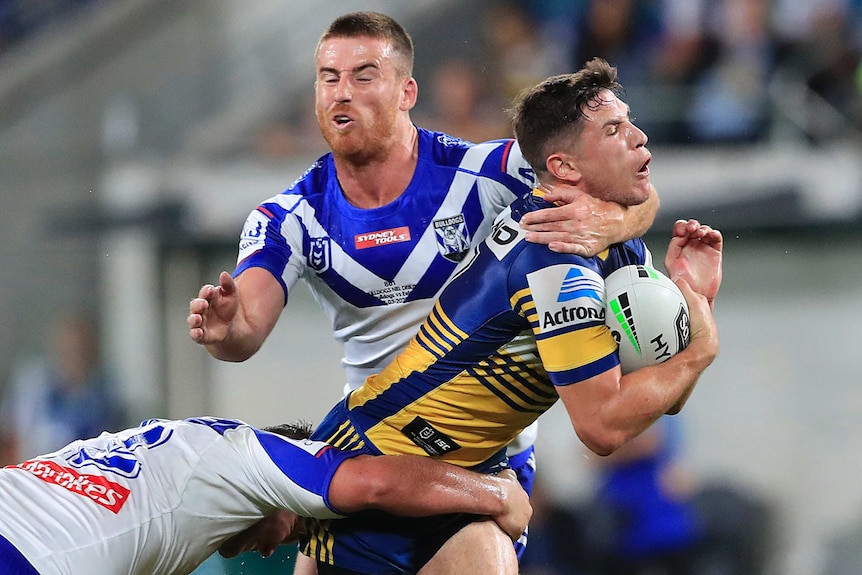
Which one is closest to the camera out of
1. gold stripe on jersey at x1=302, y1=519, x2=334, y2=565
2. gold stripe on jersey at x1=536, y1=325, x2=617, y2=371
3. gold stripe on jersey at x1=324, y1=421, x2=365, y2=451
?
gold stripe on jersey at x1=536, y1=325, x2=617, y2=371

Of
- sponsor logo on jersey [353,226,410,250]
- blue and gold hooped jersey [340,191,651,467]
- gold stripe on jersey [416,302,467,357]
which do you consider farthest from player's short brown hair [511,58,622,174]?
sponsor logo on jersey [353,226,410,250]

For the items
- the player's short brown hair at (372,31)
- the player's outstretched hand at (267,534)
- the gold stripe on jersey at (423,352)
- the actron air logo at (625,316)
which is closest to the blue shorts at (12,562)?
the player's outstretched hand at (267,534)

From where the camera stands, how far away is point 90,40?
11.6m

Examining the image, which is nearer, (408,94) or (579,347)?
(579,347)

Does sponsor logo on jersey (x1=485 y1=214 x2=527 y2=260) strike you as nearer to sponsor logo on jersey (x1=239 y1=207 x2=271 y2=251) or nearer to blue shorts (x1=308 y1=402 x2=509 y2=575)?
blue shorts (x1=308 y1=402 x2=509 y2=575)

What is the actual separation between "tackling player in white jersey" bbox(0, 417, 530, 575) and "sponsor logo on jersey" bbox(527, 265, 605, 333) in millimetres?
642

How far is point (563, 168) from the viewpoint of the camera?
11.5 ft

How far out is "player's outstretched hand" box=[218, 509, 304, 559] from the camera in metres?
3.86

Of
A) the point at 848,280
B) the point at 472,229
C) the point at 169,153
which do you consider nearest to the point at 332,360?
the point at 169,153

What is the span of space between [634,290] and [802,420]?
5.77 metres

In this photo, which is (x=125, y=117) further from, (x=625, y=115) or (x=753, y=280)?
(x=625, y=115)

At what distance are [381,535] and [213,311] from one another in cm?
87

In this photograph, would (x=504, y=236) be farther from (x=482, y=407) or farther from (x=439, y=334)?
(x=482, y=407)

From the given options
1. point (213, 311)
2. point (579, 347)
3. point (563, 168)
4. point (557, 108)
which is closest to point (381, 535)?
point (213, 311)
